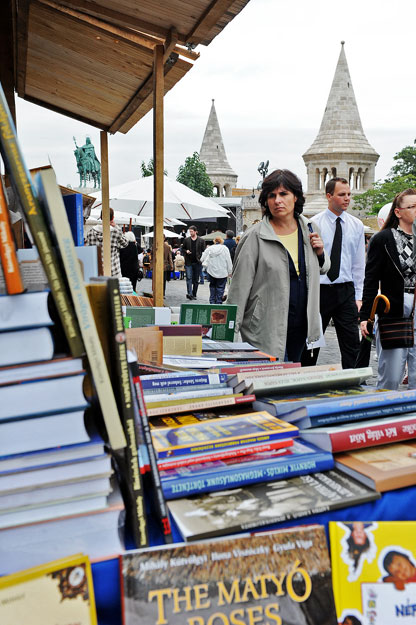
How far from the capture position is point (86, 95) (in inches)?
215

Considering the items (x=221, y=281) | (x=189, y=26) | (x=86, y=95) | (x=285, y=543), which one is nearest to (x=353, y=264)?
(x=189, y=26)

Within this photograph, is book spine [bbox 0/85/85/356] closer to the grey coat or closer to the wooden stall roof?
the wooden stall roof

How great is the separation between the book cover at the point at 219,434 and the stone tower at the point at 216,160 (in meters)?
81.5

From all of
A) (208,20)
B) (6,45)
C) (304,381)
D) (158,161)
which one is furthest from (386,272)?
(6,45)

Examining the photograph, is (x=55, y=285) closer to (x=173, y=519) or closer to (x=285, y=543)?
(x=173, y=519)

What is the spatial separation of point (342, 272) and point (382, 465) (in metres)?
3.77

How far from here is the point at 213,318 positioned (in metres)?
3.11

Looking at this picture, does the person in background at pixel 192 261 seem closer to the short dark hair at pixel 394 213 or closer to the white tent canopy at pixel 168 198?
the white tent canopy at pixel 168 198

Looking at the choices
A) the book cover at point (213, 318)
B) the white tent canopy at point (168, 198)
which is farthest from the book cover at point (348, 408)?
the white tent canopy at point (168, 198)

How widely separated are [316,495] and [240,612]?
0.91ft

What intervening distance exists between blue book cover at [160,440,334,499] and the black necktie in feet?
12.0

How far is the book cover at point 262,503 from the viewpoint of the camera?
1.06 meters

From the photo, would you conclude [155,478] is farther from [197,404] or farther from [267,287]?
[267,287]

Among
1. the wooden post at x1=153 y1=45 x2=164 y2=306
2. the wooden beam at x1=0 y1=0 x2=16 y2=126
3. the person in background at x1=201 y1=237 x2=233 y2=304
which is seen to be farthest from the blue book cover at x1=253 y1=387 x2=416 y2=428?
the person in background at x1=201 y1=237 x2=233 y2=304
